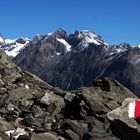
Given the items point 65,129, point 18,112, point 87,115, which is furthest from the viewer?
point 18,112

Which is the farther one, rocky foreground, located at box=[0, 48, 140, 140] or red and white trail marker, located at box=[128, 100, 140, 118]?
rocky foreground, located at box=[0, 48, 140, 140]

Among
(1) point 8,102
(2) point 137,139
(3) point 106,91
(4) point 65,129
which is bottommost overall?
(2) point 137,139

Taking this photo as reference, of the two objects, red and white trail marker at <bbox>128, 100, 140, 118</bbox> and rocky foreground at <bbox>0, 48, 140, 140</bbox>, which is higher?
rocky foreground at <bbox>0, 48, 140, 140</bbox>

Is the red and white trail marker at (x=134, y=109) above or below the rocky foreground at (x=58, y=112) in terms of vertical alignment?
below

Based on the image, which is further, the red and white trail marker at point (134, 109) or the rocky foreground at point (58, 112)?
the rocky foreground at point (58, 112)

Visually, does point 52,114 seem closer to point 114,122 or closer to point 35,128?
point 35,128

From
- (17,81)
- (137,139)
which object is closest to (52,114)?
(17,81)

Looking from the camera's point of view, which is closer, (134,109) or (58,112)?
(134,109)

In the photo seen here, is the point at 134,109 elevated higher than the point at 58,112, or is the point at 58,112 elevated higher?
the point at 58,112
